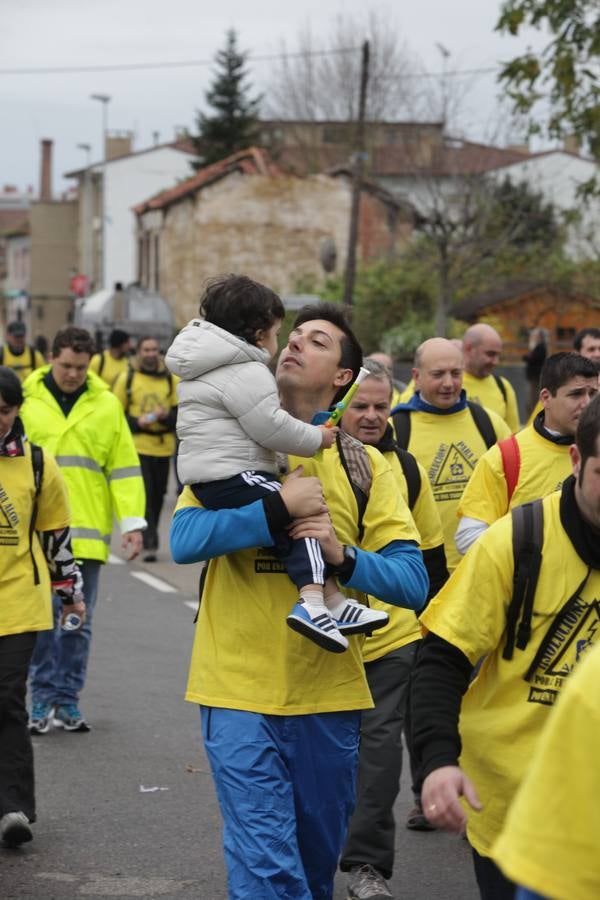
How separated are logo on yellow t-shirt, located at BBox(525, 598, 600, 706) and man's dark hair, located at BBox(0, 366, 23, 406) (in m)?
3.31

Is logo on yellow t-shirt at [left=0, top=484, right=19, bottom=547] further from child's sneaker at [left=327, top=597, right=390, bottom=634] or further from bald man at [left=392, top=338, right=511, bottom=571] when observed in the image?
child's sneaker at [left=327, top=597, right=390, bottom=634]

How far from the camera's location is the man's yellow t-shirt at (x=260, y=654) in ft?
14.2

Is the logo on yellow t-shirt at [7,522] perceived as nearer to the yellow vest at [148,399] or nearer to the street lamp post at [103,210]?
the yellow vest at [148,399]

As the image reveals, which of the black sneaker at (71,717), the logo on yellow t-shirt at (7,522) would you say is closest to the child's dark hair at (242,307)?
the logo on yellow t-shirt at (7,522)

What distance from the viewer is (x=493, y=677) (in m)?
3.85

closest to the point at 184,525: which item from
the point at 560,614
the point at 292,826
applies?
the point at 292,826

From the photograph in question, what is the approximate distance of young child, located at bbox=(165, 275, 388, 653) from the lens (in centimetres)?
425

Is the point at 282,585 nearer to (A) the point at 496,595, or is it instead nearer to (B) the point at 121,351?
(A) the point at 496,595

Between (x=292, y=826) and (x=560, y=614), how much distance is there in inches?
37.9

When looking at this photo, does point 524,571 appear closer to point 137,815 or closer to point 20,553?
point 20,553

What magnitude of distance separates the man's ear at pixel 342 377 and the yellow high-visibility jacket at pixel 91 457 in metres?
4.49

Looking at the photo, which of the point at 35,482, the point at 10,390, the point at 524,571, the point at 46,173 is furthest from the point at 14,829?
the point at 46,173

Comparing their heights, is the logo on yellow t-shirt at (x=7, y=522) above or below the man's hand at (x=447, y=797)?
below

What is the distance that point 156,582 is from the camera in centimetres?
1463
